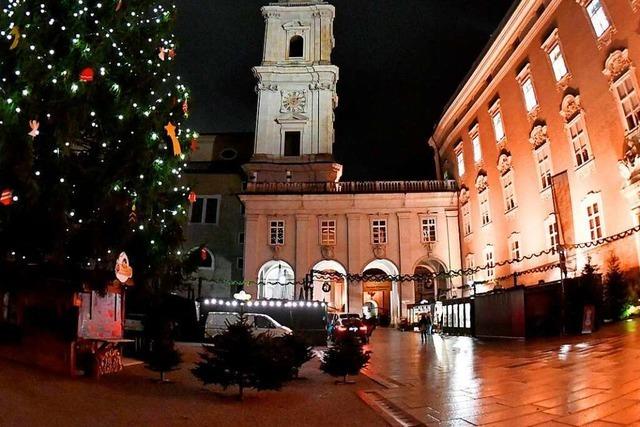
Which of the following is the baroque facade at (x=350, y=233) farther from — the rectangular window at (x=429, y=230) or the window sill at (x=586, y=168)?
the window sill at (x=586, y=168)

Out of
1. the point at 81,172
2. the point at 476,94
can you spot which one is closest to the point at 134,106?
the point at 81,172

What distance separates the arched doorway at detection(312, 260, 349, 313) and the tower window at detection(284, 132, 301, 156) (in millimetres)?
11393

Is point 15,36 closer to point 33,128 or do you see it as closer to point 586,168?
point 33,128

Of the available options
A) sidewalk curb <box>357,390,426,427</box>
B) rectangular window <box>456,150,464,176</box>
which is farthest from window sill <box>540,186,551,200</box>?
sidewalk curb <box>357,390,426,427</box>

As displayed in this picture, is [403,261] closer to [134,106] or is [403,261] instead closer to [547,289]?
[547,289]

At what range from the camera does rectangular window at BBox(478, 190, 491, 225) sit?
110 ft

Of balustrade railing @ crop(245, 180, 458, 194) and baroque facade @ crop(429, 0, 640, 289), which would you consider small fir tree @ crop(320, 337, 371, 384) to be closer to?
baroque facade @ crop(429, 0, 640, 289)

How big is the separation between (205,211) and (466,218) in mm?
22678

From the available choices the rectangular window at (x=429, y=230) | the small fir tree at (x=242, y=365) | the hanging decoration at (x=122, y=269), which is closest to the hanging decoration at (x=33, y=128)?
the hanging decoration at (x=122, y=269)

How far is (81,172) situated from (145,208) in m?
1.90

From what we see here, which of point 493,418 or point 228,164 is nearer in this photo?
point 493,418

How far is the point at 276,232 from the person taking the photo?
39500 mm

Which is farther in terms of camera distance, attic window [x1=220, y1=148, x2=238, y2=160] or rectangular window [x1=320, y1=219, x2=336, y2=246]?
attic window [x1=220, y1=148, x2=238, y2=160]

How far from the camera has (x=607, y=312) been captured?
63.6ft
